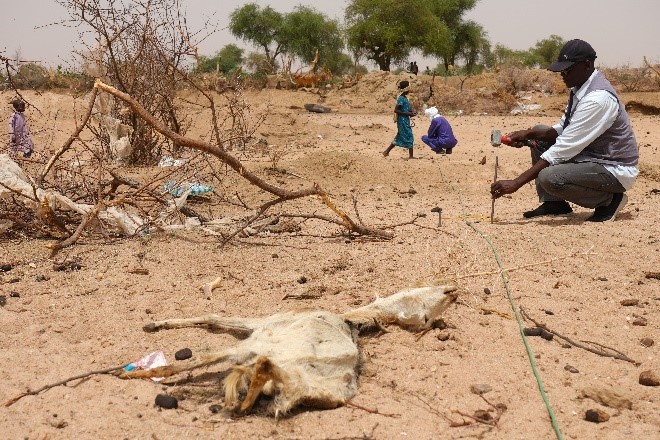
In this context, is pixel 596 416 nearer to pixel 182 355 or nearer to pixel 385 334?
pixel 385 334

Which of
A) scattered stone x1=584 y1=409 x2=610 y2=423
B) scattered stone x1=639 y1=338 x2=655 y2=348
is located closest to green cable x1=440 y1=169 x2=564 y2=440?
scattered stone x1=584 y1=409 x2=610 y2=423

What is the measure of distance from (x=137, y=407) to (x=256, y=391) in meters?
0.43

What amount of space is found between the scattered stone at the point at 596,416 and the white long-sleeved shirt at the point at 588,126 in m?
2.62

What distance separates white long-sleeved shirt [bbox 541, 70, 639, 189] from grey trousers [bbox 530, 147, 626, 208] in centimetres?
5

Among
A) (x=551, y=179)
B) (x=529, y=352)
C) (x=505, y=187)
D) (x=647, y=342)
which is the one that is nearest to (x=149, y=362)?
(x=529, y=352)

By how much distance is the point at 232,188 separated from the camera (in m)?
6.45

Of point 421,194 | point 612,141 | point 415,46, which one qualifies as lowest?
point 421,194

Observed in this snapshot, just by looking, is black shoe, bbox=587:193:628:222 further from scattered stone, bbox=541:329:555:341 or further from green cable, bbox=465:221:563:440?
scattered stone, bbox=541:329:555:341

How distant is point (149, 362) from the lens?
241cm

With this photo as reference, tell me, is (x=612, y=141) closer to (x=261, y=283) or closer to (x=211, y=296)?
(x=261, y=283)

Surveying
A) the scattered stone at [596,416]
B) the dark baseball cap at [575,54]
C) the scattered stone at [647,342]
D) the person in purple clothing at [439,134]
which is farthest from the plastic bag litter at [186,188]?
the person in purple clothing at [439,134]

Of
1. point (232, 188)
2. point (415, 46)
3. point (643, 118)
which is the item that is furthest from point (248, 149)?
point (415, 46)

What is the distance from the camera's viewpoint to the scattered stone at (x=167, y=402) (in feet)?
6.93

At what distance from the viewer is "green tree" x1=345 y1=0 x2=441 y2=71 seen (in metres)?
30.4
